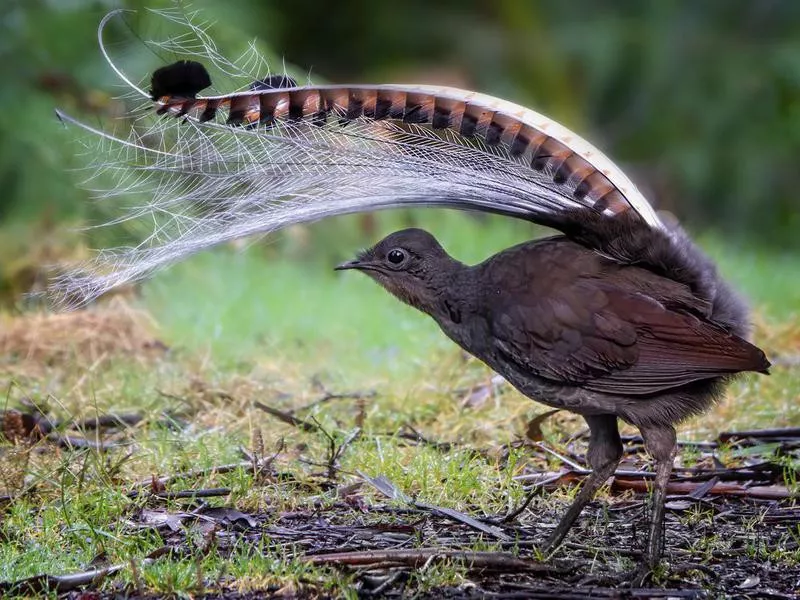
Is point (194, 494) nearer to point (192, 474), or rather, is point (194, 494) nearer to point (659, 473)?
point (192, 474)

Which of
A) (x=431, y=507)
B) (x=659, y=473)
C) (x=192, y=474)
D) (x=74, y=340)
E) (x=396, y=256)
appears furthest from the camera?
(x=74, y=340)

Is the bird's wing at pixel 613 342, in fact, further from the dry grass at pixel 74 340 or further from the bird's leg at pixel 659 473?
the dry grass at pixel 74 340

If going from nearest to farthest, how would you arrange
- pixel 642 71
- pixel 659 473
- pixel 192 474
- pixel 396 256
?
pixel 659 473 < pixel 396 256 < pixel 192 474 < pixel 642 71

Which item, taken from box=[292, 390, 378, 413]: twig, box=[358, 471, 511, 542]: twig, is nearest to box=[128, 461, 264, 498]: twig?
box=[358, 471, 511, 542]: twig

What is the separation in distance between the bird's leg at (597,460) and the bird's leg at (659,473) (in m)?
0.21

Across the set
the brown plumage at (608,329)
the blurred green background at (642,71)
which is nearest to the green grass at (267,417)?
the brown plumage at (608,329)

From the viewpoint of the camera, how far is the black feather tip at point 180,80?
3.96 m

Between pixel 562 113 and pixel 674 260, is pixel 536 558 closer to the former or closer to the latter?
pixel 674 260

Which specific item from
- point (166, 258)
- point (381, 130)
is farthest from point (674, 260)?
point (166, 258)

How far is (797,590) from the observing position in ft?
12.6

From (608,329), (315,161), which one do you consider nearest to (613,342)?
(608,329)

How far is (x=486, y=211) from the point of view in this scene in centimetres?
419

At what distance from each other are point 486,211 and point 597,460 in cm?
97

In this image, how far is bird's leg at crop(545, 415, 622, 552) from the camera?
415 centimetres
